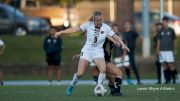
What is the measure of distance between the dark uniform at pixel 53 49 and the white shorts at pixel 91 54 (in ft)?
29.2

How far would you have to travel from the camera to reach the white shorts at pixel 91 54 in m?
18.2

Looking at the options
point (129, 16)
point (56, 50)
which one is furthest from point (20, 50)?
point (56, 50)

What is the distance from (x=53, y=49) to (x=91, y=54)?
9.04 metres

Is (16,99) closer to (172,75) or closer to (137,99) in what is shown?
(137,99)

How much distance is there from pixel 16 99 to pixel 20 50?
17226 mm

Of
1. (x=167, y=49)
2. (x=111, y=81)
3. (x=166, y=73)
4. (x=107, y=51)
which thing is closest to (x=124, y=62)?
(x=166, y=73)

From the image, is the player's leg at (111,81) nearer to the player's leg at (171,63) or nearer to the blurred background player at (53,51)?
the player's leg at (171,63)

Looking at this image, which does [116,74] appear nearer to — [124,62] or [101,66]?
[101,66]

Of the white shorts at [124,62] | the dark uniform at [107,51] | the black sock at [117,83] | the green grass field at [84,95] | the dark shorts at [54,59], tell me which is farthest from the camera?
the dark shorts at [54,59]

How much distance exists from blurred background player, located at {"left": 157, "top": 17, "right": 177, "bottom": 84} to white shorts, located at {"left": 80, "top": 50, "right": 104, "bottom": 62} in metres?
7.16

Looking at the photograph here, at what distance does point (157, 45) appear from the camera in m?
25.8

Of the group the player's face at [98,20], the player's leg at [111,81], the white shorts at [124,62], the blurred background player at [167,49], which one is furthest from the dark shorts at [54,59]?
the player's face at [98,20]

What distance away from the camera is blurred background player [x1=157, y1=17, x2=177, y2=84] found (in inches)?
997

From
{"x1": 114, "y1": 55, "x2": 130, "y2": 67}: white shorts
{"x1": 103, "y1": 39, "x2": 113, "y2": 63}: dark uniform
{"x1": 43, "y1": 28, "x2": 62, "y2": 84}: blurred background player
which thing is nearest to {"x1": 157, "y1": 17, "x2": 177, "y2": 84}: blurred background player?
{"x1": 114, "y1": 55, "x2": 130, "y2": 67}: white shorts
